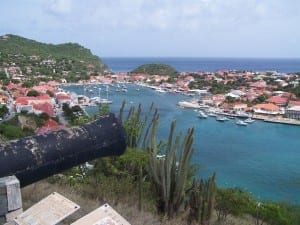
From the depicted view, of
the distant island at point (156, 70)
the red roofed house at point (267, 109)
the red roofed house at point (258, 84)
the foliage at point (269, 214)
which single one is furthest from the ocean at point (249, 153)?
the distant island at point (156, 70)

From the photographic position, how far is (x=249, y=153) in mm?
32406

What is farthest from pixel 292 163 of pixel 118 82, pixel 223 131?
pixel 118 82

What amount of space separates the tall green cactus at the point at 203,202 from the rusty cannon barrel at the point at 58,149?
124 inches

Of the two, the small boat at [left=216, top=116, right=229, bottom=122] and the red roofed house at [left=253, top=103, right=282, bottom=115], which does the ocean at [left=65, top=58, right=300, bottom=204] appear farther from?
the red roofed house at [left=253, top=103, right=282, bottom=115]

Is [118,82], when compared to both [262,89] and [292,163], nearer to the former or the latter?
[262,89]

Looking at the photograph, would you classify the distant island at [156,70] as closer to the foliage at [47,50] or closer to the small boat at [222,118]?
the foliage at [47,50]

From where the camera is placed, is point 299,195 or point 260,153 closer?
point 299,195

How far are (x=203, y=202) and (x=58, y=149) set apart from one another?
149 inches

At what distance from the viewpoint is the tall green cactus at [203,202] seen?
6340mm

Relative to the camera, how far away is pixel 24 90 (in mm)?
56312

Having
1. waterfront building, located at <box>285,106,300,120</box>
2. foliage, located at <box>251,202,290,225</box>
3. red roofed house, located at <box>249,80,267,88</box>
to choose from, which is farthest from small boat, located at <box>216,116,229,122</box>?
foliage, located at <box>251,202,290,225</box>

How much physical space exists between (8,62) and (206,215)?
83391 millimetres

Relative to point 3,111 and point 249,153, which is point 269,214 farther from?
point 3,111

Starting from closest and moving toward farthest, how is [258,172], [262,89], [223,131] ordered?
[258,172] < [223,131] < [262,89]
